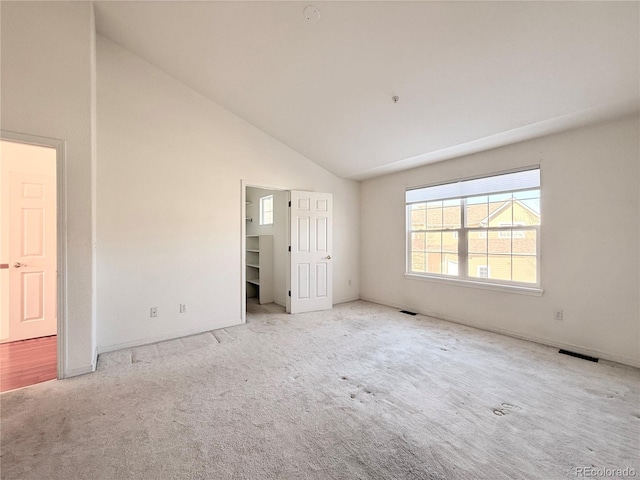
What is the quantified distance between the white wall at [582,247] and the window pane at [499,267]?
9.3 inches

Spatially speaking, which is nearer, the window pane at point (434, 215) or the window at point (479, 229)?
the window at point (479, 229)

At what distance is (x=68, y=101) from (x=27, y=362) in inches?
103

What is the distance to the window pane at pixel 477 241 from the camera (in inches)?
153

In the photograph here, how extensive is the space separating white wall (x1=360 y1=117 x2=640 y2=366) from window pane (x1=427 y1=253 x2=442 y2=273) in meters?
0.55

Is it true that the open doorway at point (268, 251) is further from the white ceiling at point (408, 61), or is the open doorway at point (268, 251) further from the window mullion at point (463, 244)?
the window mullion at point (463, 244)

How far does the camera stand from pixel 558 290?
3.20 meters

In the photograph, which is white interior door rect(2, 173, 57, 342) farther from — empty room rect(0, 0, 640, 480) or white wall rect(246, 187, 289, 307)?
white wall rect(246, 187, 289, 307)

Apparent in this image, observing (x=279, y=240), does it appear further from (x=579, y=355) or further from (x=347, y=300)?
(x=579, y=355)

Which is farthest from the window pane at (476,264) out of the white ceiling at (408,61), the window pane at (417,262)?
the white ceiling at (408,61)

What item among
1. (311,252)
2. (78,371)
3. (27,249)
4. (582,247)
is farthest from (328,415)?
(27,249)

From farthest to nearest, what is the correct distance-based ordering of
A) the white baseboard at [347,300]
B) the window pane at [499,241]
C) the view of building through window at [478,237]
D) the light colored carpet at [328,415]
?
the white baseboard at [347,300], the window pane at [499,241], the view of building through window at [478,237], the light colored carpet at [328,415]

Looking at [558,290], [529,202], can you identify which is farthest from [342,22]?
[558,290]

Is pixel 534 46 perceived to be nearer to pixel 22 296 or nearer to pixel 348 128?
pixel 348 128

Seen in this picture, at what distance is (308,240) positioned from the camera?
15.6 ft
